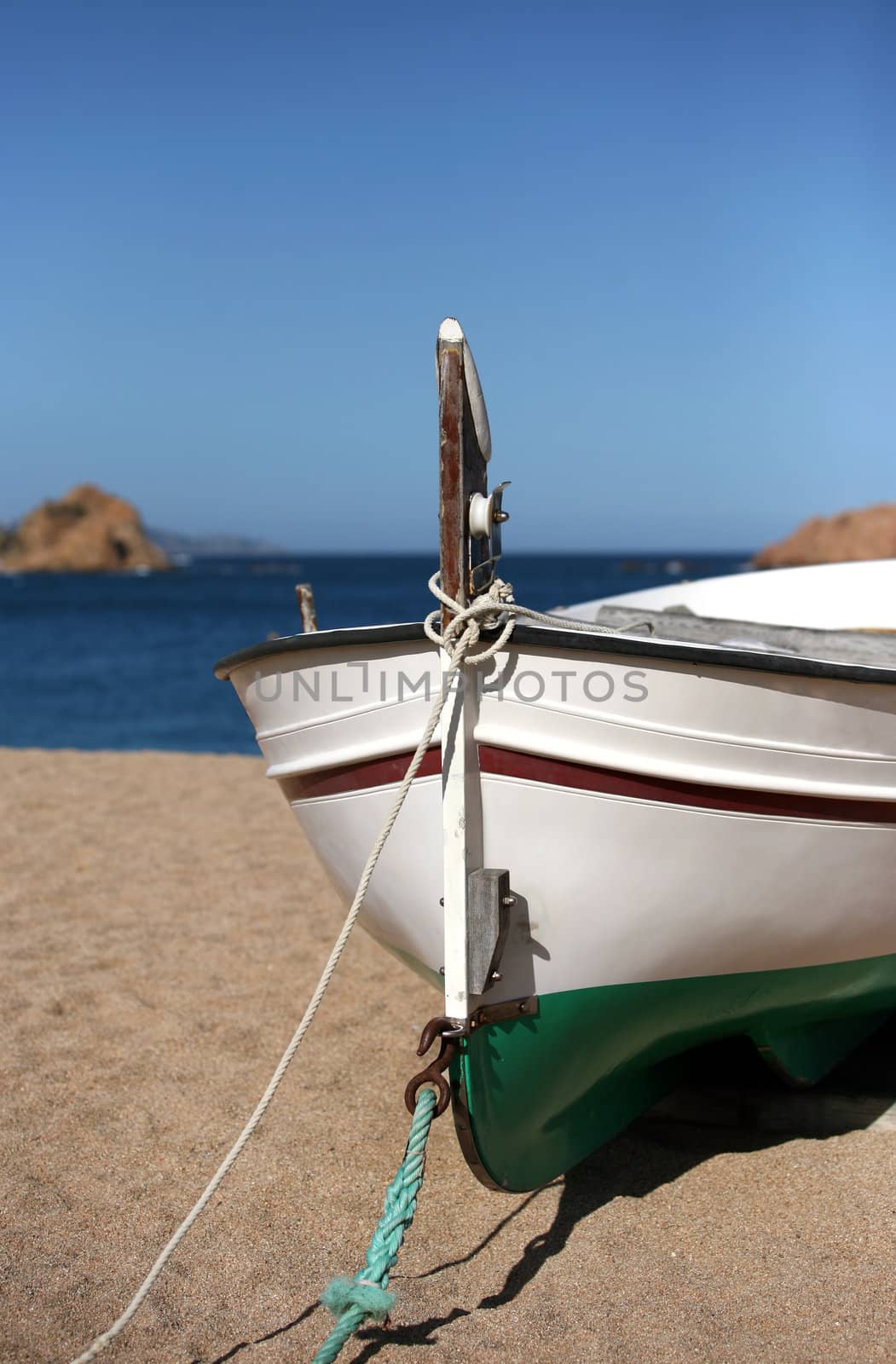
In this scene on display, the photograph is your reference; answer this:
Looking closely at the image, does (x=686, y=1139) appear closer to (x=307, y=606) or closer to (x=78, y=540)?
(x=307, y=606)

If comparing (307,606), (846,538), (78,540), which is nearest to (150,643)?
(307,606)

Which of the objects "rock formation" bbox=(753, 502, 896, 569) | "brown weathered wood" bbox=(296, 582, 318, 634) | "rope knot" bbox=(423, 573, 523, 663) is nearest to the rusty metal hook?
"rope knot" bbox=(423, 573, 523, 663)

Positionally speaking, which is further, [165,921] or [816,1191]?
[165,921]

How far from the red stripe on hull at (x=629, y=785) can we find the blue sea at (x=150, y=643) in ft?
40.7

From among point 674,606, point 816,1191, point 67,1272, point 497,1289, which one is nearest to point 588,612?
point 674,606

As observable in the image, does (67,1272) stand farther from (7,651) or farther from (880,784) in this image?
(7,651)

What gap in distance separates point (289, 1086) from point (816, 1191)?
5.30 ft

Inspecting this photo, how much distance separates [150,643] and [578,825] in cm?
3079

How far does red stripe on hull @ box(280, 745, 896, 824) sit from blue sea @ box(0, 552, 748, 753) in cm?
1239

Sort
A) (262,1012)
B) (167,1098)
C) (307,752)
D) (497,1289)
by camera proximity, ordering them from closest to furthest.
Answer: (497,1289), (307,752), (167,1098), (262,1012)

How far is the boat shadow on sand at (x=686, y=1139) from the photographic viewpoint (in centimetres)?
277

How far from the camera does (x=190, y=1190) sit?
3.00 metres

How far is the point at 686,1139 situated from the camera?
3303mm

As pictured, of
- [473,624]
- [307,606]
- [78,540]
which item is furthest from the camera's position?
[78,540]
